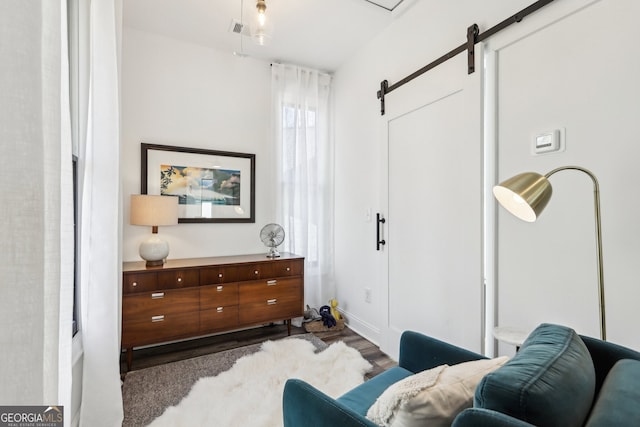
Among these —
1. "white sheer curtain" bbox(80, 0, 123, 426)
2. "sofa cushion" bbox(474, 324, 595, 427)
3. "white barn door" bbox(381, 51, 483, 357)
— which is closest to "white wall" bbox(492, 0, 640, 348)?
"white barn door" bbox(381, 51, 483, 357)

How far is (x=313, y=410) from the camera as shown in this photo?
1.00m

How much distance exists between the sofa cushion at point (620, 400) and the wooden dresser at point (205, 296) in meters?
2.44

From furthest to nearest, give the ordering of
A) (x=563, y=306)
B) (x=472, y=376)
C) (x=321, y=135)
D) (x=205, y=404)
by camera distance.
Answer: (x=321, y=135)
(x=205, y=404)
(x=563, y=306)
(x=472, y=376)

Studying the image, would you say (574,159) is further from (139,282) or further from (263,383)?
(139,282)

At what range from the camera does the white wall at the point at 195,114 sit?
9.10 feet

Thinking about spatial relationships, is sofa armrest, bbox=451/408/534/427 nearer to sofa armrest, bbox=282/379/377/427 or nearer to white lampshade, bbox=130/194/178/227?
sofa armrest, bbox=282/379/377/427

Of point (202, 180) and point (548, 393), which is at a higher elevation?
point (202, 180)

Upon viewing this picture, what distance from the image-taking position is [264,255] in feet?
10.5

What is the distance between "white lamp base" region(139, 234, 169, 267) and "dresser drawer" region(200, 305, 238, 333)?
590 millimetres

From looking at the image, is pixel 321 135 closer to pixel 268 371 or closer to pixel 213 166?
pixel 213 166

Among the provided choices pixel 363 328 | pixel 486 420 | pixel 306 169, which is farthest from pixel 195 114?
pixel 486 420

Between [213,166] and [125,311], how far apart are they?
1532 millimetres

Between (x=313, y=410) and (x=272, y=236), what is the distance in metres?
2.17

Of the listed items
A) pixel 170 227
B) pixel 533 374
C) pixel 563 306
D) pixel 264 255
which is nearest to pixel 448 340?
pixel 563 306
